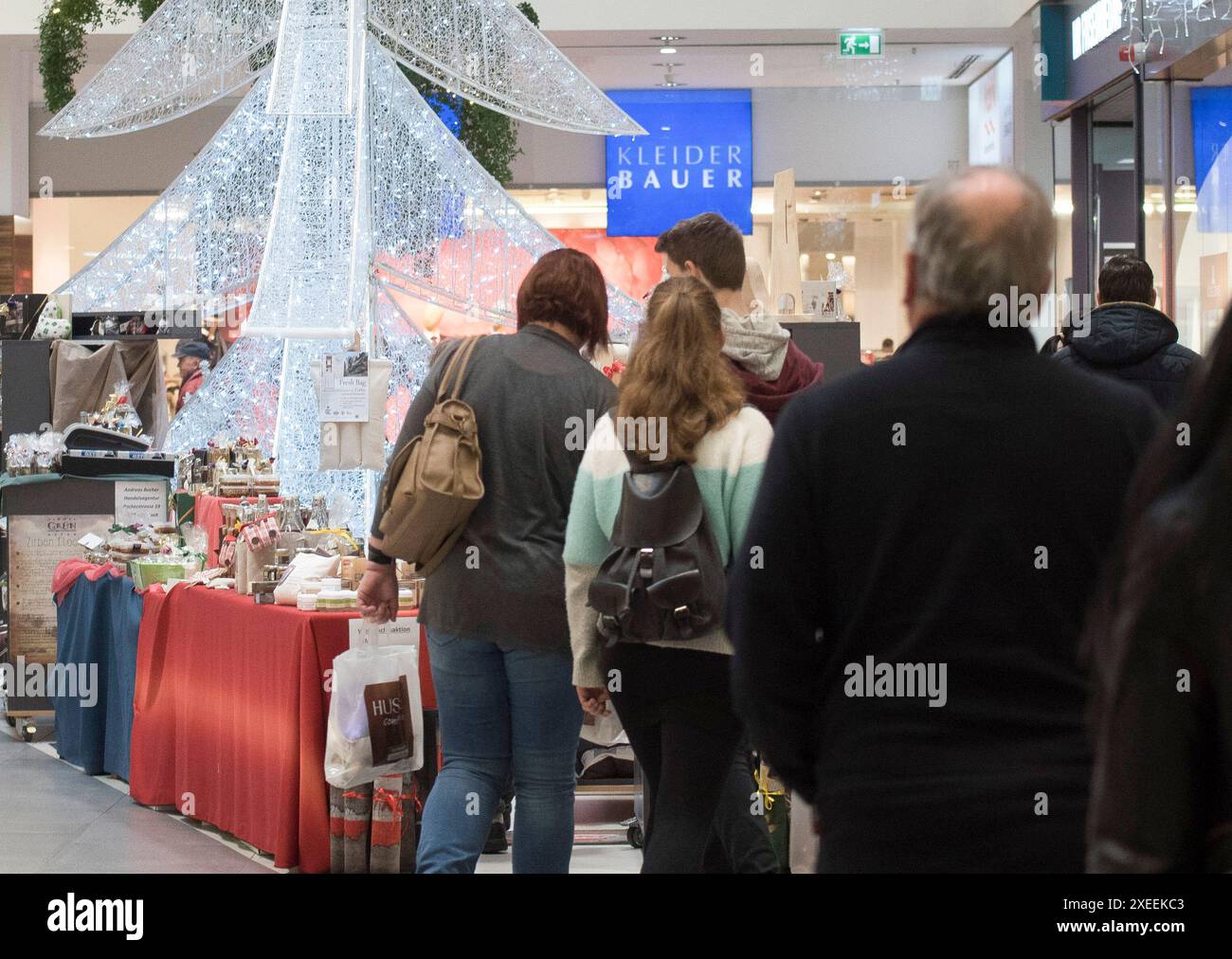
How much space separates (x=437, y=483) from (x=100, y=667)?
10.4 ft

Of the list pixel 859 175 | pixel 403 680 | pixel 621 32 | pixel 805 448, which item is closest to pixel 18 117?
pixel 621 32

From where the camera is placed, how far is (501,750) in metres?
2.93

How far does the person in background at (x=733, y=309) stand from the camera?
3072 millimetres

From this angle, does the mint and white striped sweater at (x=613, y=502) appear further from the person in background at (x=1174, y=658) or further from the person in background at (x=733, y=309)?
the person in background at (x=1174, y=658)

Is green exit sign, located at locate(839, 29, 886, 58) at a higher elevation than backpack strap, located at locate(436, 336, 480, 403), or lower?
higher

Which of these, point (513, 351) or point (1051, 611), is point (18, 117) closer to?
point (513, 351)

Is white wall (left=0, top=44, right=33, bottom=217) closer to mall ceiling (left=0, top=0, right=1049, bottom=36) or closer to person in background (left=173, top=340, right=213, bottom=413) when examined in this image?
mall ceiling (left=0, top=0, right=1049, bottom=36)

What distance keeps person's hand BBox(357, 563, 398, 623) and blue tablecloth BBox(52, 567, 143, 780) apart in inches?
90.8

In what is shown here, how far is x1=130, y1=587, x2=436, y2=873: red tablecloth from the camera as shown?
3.92 metres

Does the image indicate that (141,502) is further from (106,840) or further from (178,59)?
(178,59)

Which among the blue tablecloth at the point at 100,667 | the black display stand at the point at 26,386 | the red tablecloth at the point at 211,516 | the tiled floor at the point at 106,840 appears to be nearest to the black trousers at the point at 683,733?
the tiled floor at the point at 106,840

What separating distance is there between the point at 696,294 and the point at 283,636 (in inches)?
73.6

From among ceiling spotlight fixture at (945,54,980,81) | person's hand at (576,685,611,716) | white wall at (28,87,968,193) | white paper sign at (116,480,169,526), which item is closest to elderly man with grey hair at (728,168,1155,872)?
person's hand at (576,685,611,716)

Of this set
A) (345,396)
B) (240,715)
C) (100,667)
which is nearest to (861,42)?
(345,396)
